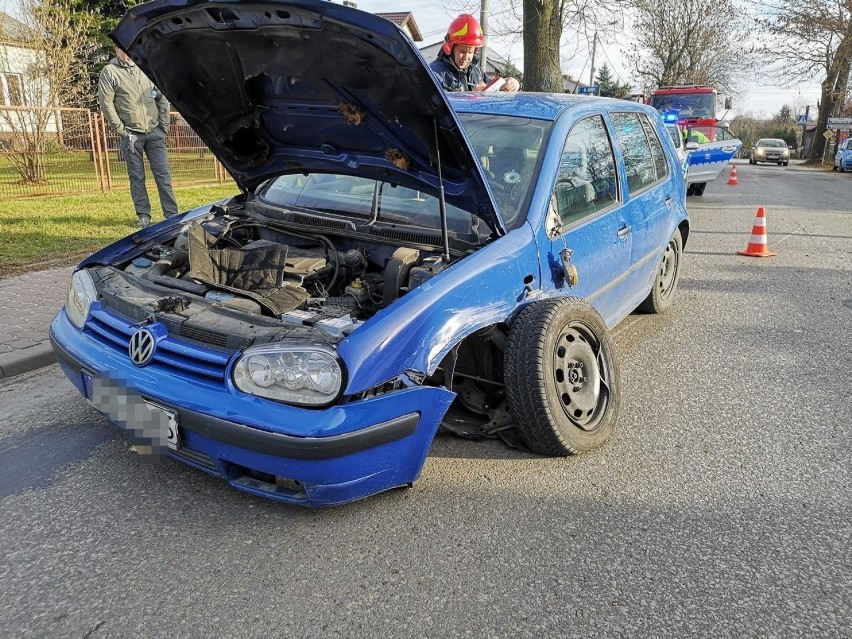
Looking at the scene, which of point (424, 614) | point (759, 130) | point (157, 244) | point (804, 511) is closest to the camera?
point (424, 614)

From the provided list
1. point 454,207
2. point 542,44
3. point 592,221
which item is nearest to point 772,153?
point 542,44

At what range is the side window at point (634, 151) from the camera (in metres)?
4.30

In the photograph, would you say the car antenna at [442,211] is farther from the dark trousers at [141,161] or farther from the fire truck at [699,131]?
the fire truck at [699,131]

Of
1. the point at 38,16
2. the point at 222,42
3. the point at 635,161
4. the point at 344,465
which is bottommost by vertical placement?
the point at 344,465

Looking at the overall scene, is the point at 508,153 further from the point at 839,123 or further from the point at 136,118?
the point at 839,123

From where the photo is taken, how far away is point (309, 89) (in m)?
3.22

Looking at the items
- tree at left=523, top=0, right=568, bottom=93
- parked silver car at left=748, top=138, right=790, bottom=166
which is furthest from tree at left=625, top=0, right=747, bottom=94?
tree at left=523, top=0, right=568, bottom=93

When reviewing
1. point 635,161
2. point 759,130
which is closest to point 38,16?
point 635,161

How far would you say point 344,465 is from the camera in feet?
7.77

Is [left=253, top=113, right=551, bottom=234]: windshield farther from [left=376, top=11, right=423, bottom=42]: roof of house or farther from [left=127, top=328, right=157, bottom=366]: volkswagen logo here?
[left=376, top=11, right=423, bottom=42]: roof of house

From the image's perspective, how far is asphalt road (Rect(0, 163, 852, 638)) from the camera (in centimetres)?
215

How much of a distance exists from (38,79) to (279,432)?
15446mm

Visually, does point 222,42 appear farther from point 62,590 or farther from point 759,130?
point 759,130

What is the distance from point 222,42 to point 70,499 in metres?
2.15
